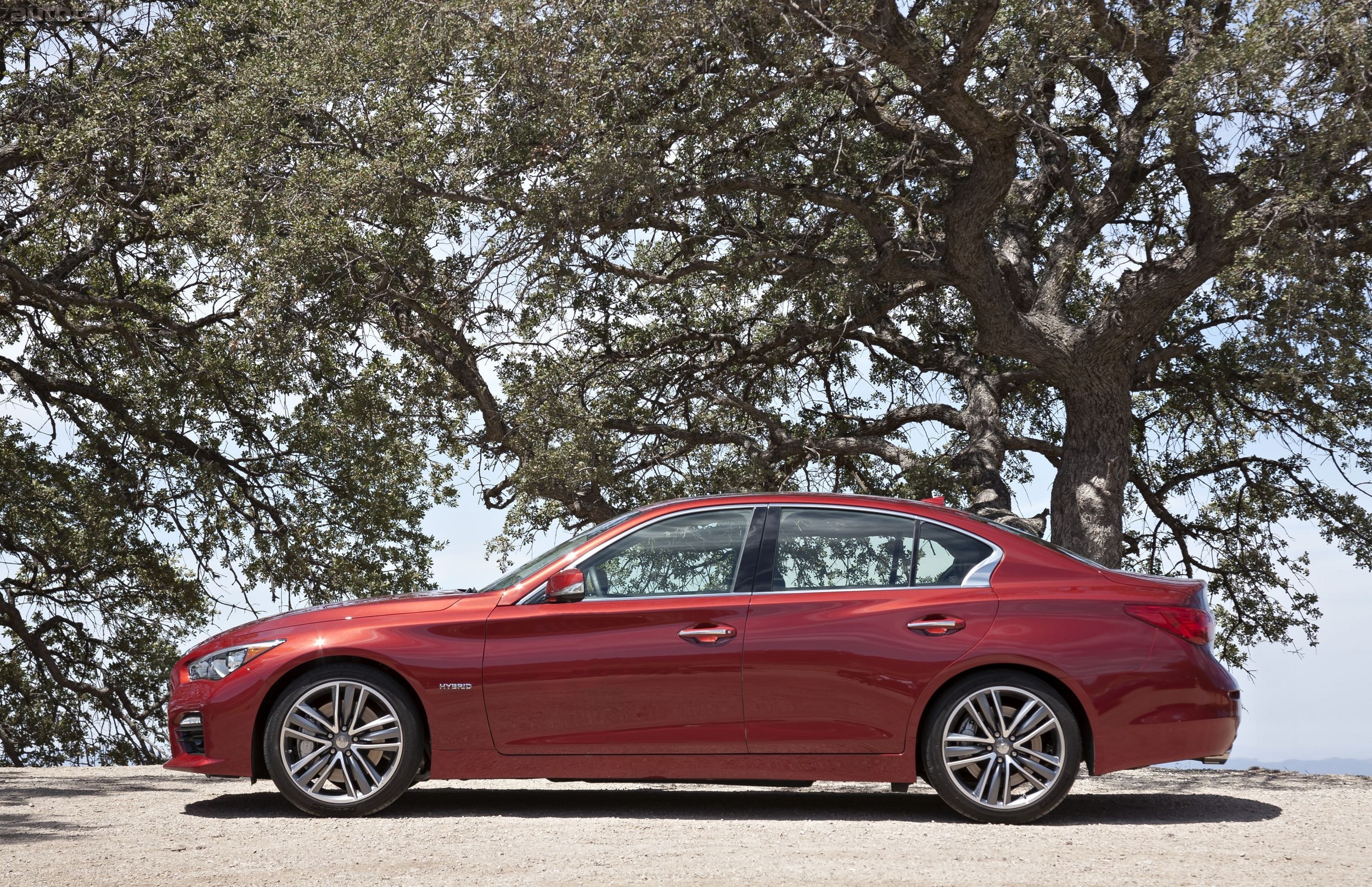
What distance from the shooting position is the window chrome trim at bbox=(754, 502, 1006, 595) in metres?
6.46

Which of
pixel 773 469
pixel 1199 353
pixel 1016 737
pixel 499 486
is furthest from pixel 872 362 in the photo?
pixel 1016 737

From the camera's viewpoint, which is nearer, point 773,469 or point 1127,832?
point 1127,832

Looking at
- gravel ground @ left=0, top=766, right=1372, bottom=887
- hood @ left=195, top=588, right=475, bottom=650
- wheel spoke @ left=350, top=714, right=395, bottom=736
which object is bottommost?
gravel ground @ left=0, top=766, right=1372, bottom=887

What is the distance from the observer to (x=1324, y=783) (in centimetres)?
916

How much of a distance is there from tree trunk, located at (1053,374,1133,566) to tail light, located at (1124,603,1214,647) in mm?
7448

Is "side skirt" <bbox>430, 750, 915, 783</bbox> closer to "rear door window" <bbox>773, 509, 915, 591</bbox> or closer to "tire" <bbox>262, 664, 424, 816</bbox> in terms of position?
"tire" <bbox>262, 664, 424, 816</bbox>

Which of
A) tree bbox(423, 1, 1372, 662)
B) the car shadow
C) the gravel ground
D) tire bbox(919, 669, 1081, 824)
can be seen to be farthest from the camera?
tree bbox(423, 1, 1372, 662)

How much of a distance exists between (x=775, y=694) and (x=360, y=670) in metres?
2.06

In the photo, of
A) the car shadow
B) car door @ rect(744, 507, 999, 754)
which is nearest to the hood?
the car shadow

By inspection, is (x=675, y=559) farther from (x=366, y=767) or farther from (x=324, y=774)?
(x=324, y=774)

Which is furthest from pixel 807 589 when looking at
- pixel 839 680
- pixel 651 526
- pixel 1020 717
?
pixel 1020 717

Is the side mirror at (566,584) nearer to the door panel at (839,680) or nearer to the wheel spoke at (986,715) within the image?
the door panel at (839,680)

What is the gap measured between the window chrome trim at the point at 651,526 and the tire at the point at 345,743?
0.82m

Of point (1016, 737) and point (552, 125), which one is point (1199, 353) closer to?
point (552, 125)
